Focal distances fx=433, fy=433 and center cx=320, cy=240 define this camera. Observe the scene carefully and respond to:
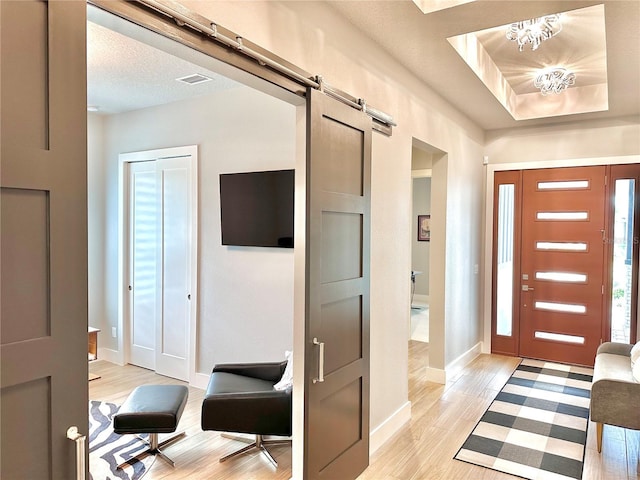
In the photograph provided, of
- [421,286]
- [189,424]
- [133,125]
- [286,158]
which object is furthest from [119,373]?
[421,286]

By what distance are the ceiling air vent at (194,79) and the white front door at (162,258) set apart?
0.70m

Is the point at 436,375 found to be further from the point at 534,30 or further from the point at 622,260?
the point at 534,30

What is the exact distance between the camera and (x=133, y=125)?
186 inches

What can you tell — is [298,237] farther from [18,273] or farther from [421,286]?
[421,286]

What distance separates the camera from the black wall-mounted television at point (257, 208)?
3496 millimetres

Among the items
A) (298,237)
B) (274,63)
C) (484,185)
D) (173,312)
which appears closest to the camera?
(274,63)

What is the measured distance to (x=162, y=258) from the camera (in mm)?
4527

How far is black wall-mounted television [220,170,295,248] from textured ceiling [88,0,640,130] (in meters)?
0.89

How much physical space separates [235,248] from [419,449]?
2.19m

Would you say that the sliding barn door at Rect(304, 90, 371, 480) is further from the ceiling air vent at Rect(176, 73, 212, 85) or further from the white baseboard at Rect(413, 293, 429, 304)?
the white baseboard at Rect(413, 293, 429, 304)

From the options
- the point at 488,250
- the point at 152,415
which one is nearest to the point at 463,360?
the point at 488,250

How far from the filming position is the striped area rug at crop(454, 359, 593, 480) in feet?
9.38

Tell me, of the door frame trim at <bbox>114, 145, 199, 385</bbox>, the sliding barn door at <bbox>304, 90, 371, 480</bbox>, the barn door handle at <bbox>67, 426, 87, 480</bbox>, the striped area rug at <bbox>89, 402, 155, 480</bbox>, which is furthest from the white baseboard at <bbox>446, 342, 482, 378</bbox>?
the barn door handle at <bbox>67, 426, 87, 480</bbox>

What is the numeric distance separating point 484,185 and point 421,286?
15.1 ft
